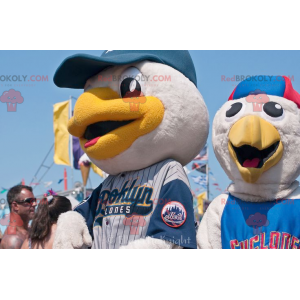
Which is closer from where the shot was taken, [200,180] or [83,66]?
[83,66]

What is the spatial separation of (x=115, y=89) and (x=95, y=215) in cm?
111

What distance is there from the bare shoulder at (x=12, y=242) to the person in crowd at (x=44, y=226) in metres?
0.24

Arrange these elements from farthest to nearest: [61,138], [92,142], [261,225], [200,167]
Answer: [200,167], [61,138], [92,142], [261,225]

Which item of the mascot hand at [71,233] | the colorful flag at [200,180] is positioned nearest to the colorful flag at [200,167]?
the colorful flag at [200,180]

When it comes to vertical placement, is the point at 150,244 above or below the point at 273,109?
below

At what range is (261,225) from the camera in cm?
360

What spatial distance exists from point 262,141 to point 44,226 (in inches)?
78.1

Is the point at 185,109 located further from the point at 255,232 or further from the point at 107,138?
the point at 255,232

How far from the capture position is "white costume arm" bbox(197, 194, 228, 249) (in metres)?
3.69

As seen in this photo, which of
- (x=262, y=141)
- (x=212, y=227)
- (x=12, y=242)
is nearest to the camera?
(x=262, y=141)

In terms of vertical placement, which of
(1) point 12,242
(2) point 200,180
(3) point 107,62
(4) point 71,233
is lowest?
(1) point 12,242

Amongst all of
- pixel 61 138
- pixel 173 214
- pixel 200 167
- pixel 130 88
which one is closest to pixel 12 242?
pixel 173 214

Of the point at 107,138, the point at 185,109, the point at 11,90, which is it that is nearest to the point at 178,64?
the point at 185,109

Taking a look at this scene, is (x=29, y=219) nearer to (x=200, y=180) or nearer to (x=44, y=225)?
(x=44, y=225)
